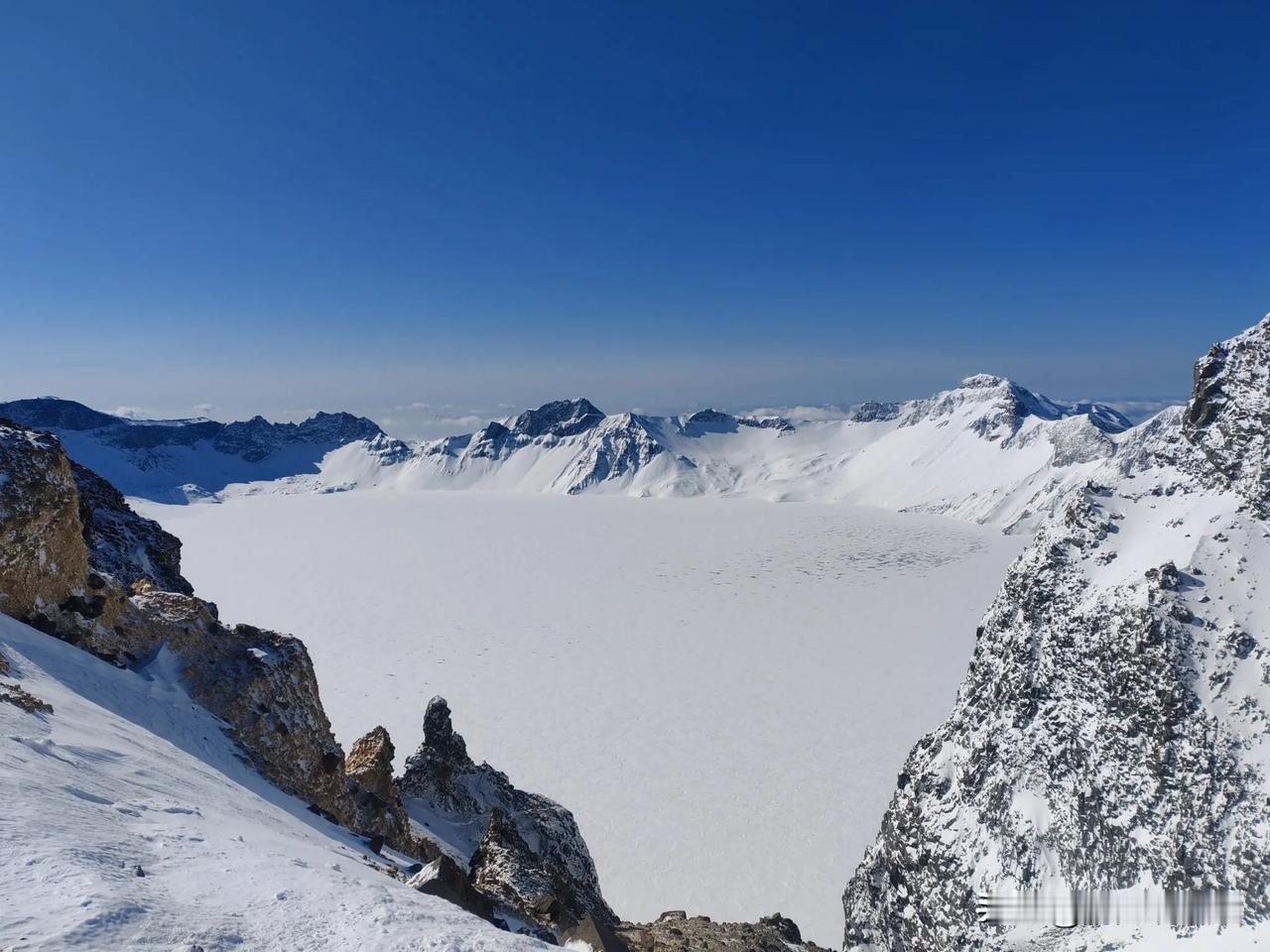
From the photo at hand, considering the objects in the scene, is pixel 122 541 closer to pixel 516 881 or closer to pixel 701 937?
pixel 516 881

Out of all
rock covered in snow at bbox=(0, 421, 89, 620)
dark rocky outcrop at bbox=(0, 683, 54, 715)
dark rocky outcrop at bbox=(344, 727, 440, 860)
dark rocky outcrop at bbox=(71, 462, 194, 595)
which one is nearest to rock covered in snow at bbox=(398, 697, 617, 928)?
dark rocky outcrop at bbox=(344, 727, 440, 860)

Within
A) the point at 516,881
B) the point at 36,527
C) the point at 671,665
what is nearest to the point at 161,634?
the point at 36,527

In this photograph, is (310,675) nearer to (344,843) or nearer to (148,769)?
(344,843)

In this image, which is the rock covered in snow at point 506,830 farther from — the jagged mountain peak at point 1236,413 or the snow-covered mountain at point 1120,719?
the jagged mountain peak at point 1236,413

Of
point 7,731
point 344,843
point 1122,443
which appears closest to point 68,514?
point 7,731

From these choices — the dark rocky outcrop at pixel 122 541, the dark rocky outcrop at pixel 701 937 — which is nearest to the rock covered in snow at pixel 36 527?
the dark rocky outcrop at pixel 122 541

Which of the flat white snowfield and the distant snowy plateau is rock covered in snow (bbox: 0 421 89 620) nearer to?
the distant snowy plateau
